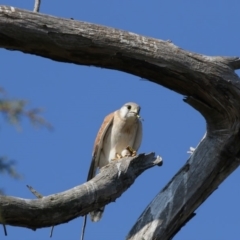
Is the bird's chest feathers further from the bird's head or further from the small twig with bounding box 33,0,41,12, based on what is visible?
the small twig with bounding box 33,0,41,12

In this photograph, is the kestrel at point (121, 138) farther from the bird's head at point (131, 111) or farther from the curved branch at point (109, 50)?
the curved branch at point (109, 50)

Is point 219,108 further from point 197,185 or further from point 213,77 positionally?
point 197,185

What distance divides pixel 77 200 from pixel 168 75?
1102 mm

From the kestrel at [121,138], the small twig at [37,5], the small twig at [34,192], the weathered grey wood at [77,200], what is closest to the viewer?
the weathered grey wood at [77,200]

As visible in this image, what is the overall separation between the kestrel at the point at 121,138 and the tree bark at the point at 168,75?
8.65 ft

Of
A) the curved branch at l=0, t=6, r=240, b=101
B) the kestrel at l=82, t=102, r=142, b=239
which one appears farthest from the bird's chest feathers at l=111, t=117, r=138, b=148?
the curved branch at l=0, t=6, r=240, b=101

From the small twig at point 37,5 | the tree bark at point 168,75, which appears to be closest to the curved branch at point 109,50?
the tree bark at point 168,75

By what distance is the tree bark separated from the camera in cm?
594

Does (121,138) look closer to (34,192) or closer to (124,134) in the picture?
(124,134)

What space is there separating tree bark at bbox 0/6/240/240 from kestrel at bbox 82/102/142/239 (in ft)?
A: 8.65

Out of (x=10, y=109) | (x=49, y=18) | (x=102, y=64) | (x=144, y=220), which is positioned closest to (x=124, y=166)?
(x=144, y=220)

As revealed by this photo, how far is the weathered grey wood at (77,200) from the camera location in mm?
5539

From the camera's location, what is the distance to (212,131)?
661 cm

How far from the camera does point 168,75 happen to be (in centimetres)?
626
